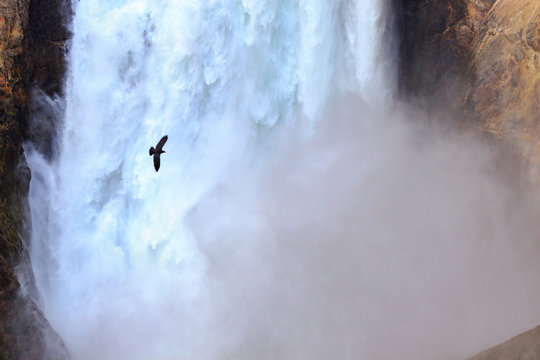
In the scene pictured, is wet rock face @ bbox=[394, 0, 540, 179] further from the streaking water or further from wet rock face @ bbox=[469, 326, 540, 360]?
wet rock face @ bbox=[469, 326, 540, 360]

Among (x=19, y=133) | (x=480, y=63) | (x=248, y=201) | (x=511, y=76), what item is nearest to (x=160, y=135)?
(x=248, y=201)

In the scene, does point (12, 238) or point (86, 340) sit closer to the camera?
point (12, 238)

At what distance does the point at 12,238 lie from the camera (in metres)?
12.2

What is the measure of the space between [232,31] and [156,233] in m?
5.30

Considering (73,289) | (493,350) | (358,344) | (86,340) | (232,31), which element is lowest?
(493,350)

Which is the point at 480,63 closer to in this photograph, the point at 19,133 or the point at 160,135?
the point at 160,135

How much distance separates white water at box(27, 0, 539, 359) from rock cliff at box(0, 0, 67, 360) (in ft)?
2.03

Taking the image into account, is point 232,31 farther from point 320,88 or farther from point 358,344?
point 358,344

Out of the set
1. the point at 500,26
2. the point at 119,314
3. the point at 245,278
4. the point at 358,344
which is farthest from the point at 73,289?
the point at 500,26

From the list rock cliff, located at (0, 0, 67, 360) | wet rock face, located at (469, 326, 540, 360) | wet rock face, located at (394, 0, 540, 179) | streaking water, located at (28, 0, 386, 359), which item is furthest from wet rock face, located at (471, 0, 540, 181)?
rock cliff, located at (0, 0, 67, 360)

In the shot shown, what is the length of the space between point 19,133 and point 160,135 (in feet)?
10.7

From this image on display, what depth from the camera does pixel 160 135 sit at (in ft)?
49.9

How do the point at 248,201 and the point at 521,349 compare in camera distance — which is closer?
the point at 521,349

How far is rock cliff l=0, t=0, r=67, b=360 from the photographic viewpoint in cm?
1153
